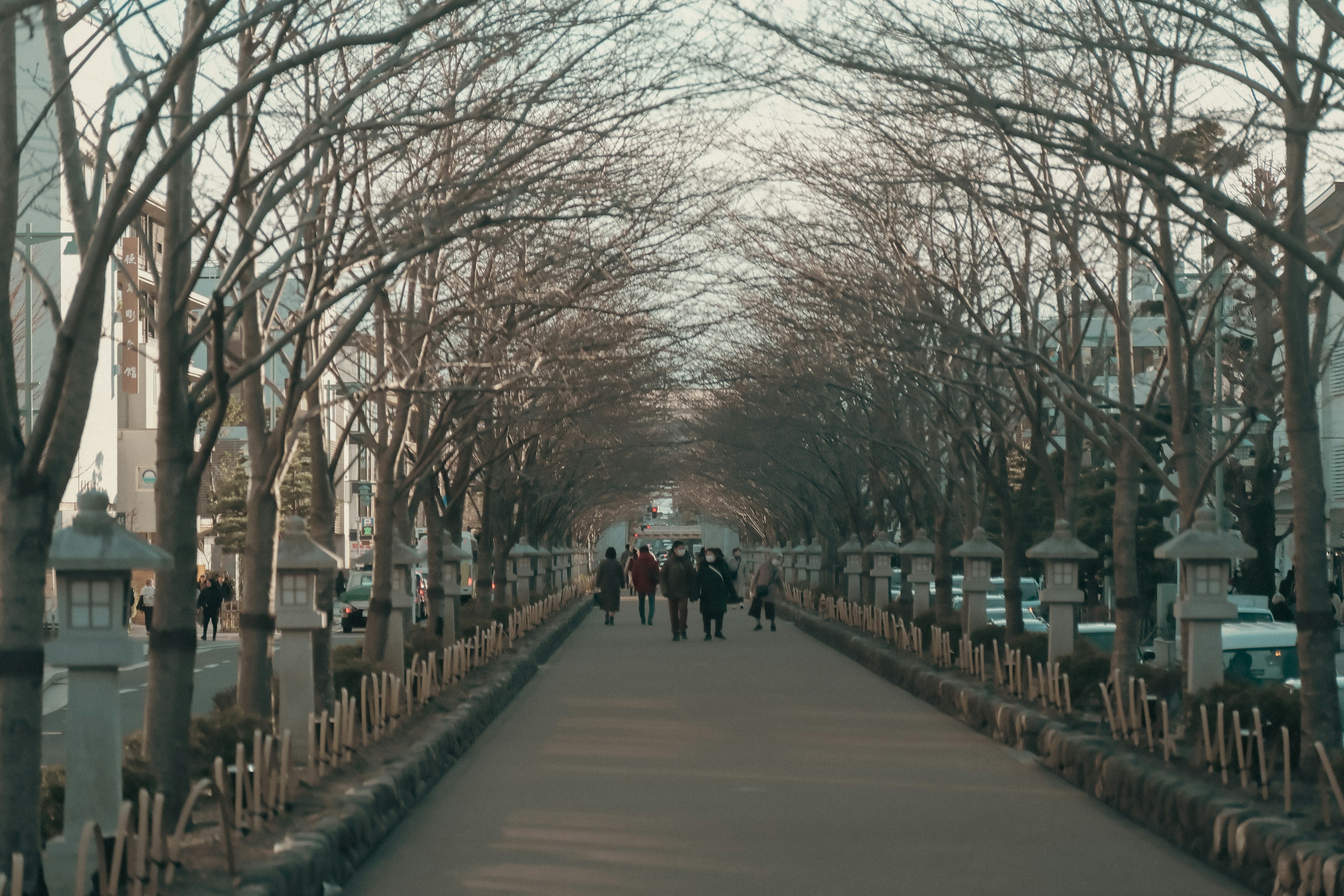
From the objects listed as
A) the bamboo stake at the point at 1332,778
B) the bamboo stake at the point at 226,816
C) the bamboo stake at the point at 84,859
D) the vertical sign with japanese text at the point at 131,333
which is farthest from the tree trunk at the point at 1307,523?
the vertical sign with japanese text at the point at 131,333

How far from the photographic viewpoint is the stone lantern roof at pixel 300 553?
1219 cm

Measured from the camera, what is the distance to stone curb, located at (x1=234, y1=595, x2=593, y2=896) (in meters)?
7.58

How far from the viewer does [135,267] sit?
35125 millimetres

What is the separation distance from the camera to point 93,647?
7.35 meters

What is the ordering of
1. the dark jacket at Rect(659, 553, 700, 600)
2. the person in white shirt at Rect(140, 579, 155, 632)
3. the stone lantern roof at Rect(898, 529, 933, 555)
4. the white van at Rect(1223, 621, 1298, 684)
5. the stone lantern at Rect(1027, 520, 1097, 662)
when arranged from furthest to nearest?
the person in white shirt at Rect(140, 579, 155, 632), the dark jacket at Rect(659, 553, 700, 600), the stone lantern roof at Rect(898, 529, 933, 555), the white van at Rect(1223, 621, 1298, 684), the stone lantern at Rect(1027, 520, 1097, 662)

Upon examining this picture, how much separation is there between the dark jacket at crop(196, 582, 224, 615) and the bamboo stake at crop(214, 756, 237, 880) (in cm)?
3079

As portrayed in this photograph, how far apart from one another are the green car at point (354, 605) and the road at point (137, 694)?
17.9 feet

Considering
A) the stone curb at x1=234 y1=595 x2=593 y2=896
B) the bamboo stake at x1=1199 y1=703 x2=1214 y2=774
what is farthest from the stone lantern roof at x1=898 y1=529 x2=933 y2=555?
the bamboo stake at x1=1199 y1=703 x2=1214 y2=774

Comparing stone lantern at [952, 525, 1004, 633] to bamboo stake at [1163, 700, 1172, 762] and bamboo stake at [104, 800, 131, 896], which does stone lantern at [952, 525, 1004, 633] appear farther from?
bamboo stake at [104, 800, 131, 896]

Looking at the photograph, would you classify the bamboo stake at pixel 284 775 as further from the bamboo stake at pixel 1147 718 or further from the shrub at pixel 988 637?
the shrub at pixel 988 637

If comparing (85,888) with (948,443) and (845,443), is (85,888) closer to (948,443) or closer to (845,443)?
(948,443)

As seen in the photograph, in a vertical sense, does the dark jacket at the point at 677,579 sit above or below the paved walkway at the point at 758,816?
above

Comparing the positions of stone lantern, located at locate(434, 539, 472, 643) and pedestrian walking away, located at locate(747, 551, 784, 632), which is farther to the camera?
pedestrian walking away, located at locate(747, 551, 784, 632)

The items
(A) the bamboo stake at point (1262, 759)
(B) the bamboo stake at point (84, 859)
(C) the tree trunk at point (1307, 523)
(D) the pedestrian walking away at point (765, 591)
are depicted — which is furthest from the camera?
(D) the pedestrian walking away at point (765, 591)
